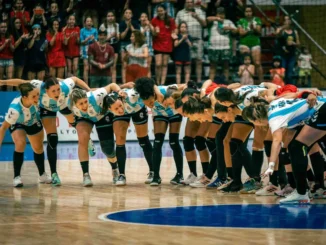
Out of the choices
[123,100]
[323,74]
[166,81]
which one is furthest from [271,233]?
[323,74]

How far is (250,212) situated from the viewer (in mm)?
10102

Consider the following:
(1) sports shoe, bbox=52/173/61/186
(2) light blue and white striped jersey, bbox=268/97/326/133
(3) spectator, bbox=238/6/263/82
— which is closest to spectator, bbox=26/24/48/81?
(3) spectator, bbox=238/6/263/82

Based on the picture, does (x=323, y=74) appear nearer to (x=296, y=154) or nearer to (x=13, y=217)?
(x=296, y=154)

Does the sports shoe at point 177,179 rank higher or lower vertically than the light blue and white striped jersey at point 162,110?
lower

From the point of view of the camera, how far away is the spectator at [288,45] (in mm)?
22875

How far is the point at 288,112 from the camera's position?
10430 mm

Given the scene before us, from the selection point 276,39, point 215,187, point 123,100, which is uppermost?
point 276,39

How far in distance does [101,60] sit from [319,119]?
1140 cm

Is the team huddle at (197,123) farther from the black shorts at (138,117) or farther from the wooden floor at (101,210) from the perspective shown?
the wooden floor at (101,210)

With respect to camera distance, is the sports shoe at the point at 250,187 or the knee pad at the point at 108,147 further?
the knee pad at the point at 108,147

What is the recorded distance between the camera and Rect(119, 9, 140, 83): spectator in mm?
21000

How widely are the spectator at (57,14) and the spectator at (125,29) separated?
5.12ft

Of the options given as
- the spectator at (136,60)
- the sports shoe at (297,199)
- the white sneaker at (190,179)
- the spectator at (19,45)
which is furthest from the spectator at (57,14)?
the sports shoe at (297,199)

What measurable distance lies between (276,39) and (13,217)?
15.0 metres
